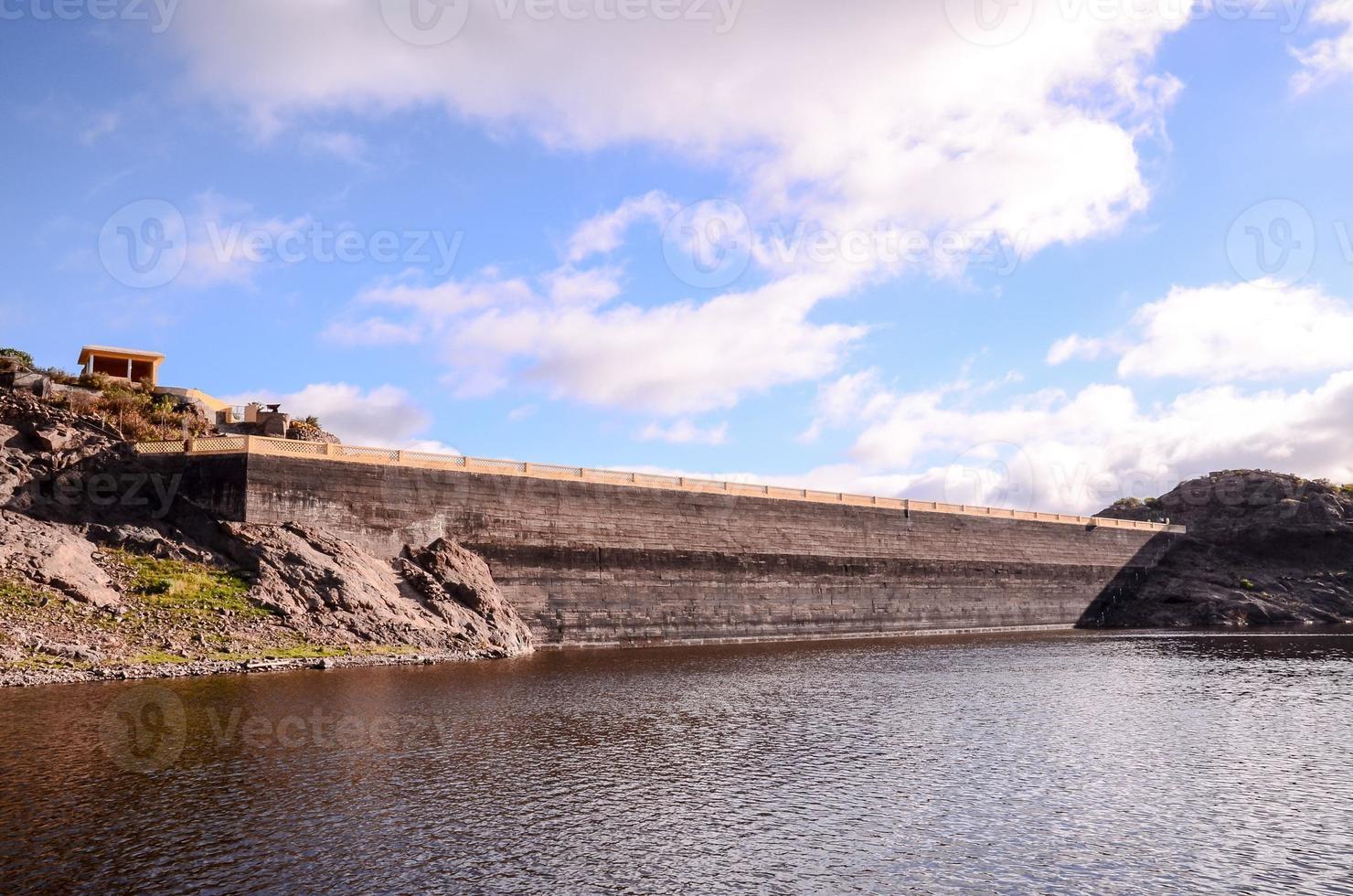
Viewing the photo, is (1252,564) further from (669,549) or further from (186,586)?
(186,586)

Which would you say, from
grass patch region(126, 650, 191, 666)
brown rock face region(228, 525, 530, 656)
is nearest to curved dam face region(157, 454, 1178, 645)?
brown rock face region(228, 525, 530, 656)

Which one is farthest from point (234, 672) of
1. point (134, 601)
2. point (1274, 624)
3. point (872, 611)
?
point (1274, 624)

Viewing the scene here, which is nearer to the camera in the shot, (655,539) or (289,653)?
(289,653)

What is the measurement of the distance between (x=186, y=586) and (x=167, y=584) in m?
0.71

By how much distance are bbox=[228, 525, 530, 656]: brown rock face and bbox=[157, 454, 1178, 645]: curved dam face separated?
4.88 feet

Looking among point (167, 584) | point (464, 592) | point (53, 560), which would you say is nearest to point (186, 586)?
point (167, 584)

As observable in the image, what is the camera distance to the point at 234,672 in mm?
31562

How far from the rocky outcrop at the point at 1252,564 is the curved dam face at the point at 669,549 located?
12.4 meters

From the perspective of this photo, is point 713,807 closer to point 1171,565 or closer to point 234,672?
point 234,672

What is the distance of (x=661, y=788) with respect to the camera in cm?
1775

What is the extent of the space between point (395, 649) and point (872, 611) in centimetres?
3700

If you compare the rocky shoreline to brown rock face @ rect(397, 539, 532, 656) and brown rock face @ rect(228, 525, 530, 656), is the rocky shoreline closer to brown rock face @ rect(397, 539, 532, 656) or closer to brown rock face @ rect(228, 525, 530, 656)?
brown rock face @ rect(228, 525, 530, 656)

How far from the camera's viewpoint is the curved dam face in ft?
143

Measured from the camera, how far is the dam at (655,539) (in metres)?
42.9
